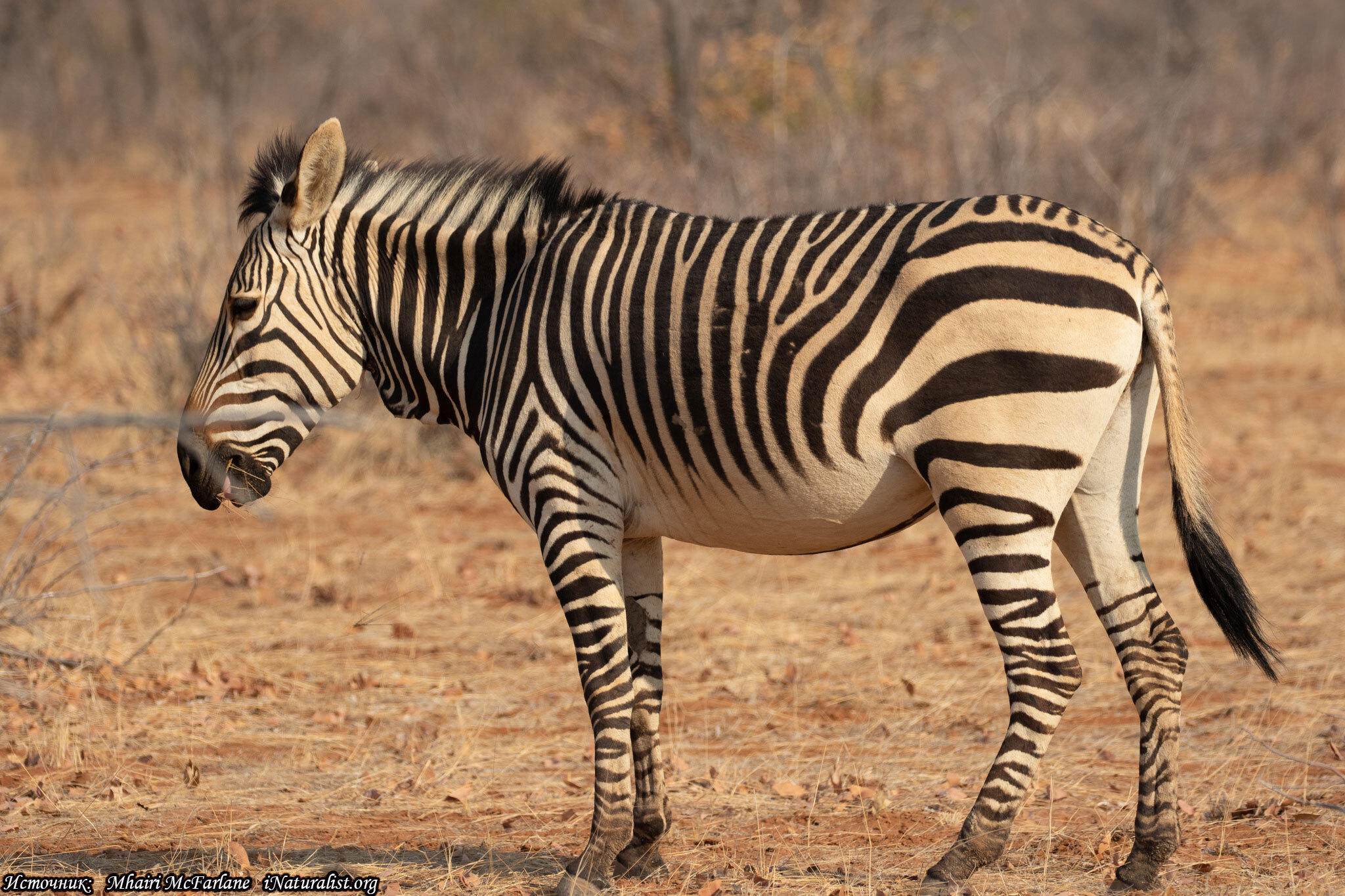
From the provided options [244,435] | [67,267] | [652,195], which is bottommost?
[244,435]

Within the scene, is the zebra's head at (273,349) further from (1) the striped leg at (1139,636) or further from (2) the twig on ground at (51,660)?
(1) the striped leg at (1139,636)

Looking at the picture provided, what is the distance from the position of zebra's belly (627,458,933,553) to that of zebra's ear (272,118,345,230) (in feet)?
4.54

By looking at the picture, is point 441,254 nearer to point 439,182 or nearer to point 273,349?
point 439,182

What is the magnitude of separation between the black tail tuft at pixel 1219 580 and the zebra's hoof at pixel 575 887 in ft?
6.79

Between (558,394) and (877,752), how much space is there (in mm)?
2283

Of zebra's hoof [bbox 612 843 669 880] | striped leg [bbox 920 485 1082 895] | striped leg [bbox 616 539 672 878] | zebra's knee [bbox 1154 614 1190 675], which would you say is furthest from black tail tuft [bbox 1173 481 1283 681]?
zebra's hoof [bbox 612 843 669 880]

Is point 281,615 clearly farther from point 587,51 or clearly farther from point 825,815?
point 587,51

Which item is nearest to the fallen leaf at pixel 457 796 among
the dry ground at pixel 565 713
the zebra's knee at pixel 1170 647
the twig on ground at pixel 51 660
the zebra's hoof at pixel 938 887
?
the dry ground at pixel 565 713

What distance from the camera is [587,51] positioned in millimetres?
19234

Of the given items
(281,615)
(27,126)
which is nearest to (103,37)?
(27,126)

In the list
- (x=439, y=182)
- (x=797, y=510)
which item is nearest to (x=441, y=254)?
(x=439, y=182)

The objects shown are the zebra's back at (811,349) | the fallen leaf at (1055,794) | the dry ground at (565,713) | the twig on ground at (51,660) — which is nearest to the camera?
the zebra's back at (811,349)

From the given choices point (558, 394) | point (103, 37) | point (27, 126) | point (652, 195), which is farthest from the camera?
point (103, 37)

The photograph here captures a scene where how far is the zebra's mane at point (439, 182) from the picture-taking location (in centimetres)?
418
